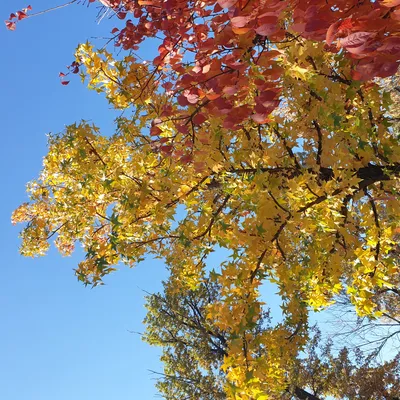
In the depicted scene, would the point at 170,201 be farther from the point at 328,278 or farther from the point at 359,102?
the point at 359,102

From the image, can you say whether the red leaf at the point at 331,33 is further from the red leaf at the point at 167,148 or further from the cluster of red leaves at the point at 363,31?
the red leaf at the point at 167,148

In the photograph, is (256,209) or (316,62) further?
(316,62)

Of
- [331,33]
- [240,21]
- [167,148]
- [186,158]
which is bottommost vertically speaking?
[331,33]

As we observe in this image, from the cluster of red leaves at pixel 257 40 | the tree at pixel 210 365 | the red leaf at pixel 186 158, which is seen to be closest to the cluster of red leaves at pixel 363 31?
the cluster of red leaves at pixel 257 40

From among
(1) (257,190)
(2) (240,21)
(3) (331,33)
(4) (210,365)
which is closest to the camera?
(3) (331,33)

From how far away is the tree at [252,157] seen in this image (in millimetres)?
2137

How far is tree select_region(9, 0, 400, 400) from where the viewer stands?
214 centimetres

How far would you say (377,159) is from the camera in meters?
3.20

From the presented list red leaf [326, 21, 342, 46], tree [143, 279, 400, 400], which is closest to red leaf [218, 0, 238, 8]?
red leaf [326, 21, 342, 46]

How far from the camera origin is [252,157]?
277 centimetres

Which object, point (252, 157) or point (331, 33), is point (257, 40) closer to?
point (252, 157)

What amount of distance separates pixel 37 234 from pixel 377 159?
4318 millimetres

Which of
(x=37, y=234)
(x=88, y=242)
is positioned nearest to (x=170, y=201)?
(x=88, y=242)

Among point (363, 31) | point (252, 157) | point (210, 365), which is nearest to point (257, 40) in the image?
point (252, 157)
